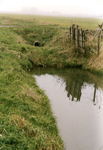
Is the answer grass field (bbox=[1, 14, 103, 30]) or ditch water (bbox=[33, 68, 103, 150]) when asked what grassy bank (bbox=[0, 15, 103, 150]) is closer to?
ditch water (bbox=[33, 68, 103, 150])

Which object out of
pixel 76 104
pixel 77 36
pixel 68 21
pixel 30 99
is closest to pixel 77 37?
Answer: pixel 77 36

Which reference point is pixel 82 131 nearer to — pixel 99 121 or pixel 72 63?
pixel 99 121

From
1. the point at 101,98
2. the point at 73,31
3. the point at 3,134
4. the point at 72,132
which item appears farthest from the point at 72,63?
the point at 3,134

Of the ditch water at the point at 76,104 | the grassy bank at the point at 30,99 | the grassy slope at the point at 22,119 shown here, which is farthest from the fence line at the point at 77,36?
the grassy slope at the point at 22,119

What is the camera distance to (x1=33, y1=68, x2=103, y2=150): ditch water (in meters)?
5.60

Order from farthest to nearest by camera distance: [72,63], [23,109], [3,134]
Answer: [72,63] → [23,109] → [3,134]

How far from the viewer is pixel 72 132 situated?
5875 millimetres

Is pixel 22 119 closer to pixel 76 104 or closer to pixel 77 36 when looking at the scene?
pixel 76 104

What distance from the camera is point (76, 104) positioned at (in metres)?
7.77

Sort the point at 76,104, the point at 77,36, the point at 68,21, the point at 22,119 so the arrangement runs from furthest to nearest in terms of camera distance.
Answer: the point at 68,21, the point at 77,36, the point at 76,104, the point at 22,119

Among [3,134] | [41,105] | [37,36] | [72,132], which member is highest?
[37,36]

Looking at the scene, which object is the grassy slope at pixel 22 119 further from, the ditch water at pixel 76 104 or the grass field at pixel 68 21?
the grass field at pixel 68 21

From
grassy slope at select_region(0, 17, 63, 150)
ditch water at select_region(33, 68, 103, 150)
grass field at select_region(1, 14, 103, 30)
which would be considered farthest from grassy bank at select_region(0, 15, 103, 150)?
grass field at select_region(1, 14, 103, 30)

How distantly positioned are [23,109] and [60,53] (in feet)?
28.3
